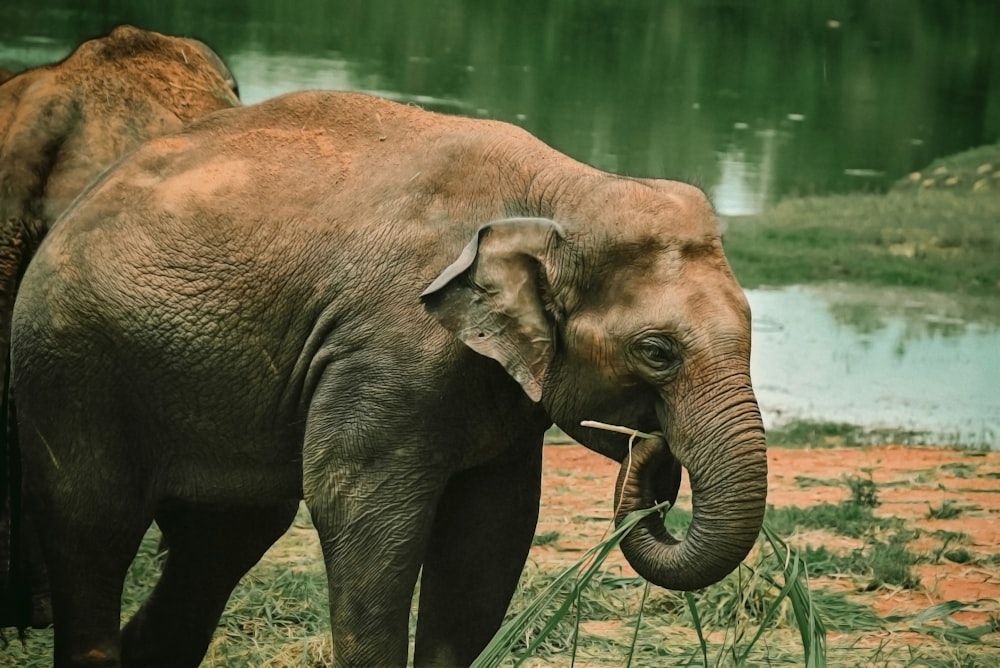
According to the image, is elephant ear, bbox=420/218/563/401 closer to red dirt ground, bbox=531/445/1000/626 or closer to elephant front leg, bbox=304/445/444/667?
elephant front leg, bbox=304/445/444/667

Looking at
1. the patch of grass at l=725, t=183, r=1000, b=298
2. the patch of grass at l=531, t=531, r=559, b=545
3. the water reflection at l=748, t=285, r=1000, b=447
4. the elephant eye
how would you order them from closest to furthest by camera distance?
the elephant eye, the patch of grass at l=531, t=531, r=559, b=545, the water reflection at l=748, t=285, r=1000, b=447, the patch of grass at l=725, t=183, r=1000, b=298

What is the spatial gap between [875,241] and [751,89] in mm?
1400

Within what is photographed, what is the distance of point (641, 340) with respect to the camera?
4.78 meters

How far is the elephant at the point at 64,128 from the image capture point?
6.26 meters

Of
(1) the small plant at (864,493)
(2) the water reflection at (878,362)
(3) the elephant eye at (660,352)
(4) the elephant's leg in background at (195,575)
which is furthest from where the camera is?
(2) the water reflection at (878,362)

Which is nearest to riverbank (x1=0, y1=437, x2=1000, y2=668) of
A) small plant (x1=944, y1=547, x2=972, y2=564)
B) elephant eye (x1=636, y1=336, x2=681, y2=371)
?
small plant (x1=944, y1=547, x2=972, y2=564)

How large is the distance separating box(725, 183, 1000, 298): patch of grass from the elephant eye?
7.43m

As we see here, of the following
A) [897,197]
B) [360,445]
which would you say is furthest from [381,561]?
[897,197]

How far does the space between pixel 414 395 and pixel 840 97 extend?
319 inches

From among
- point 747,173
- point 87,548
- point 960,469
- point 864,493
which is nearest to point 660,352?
point 87,548

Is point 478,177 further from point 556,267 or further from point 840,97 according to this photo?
point 840,97

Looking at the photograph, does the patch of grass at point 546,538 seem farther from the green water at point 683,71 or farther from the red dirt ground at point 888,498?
the green water at point 683,71

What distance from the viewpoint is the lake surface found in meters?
11.6

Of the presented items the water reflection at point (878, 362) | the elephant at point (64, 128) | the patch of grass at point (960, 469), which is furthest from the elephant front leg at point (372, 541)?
the water reflection at point (878, 362)
